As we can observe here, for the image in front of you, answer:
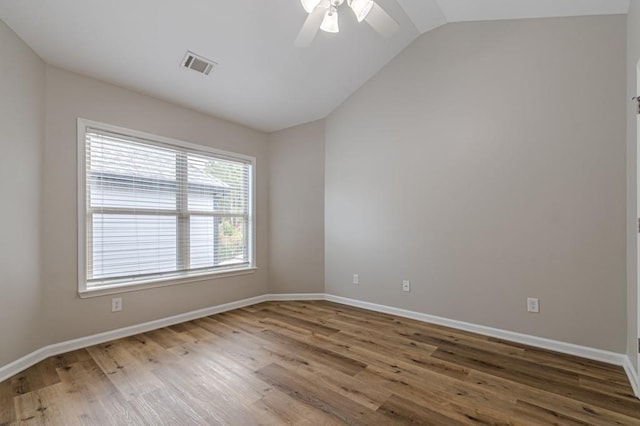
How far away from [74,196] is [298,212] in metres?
2.55

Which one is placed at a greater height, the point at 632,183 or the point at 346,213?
the point at 632,183

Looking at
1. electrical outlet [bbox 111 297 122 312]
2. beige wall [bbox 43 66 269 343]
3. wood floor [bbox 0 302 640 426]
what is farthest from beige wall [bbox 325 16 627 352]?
electrical outlet [bbox 111 297 122 312]

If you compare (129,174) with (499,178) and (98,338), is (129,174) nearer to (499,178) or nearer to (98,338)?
(98,338)

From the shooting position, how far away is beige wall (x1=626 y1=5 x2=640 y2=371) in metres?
2.07

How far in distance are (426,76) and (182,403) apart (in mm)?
3764

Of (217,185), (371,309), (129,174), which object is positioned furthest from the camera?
(217,185)

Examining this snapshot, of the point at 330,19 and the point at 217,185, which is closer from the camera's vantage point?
the point at 330,19

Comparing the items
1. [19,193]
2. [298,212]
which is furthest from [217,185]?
[19,193]

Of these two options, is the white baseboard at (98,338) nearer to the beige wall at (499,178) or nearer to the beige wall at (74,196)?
the beige wall at (74,196)

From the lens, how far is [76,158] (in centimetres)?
272

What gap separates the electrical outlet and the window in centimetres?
14

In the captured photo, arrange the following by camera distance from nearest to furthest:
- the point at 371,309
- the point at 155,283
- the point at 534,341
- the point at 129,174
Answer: the point at 534,341, the point at 129,174, the point at 155,283, the point at 371,309

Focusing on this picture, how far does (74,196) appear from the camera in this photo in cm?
271

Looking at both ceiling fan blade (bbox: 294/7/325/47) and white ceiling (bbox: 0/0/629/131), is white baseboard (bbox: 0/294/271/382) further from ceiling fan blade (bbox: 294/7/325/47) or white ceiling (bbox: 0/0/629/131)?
ceiling fan blade (bbox: 294/7/325/47)
